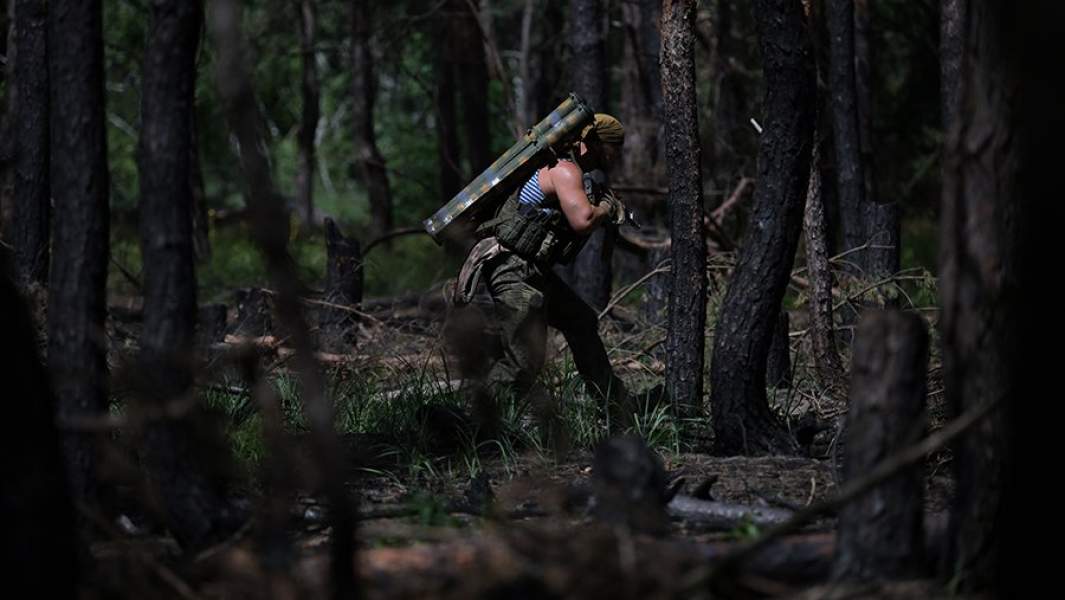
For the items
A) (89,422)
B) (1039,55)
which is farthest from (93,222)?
(1039,55)

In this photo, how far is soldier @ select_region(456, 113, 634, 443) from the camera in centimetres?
806

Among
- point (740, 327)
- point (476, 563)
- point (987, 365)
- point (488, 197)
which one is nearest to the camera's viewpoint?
point (476, 563)

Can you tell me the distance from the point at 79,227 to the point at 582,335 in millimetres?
3558

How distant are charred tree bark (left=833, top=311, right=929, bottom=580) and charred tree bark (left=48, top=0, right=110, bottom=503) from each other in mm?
2640

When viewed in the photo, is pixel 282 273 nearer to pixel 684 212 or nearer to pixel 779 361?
pixel 684 212

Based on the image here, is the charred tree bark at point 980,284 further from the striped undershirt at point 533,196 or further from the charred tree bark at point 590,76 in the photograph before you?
the charred tree bark at point 590,76

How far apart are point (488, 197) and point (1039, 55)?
4.40 m

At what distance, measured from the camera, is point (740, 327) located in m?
7.47

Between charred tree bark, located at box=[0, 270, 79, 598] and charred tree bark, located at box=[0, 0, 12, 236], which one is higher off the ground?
charred tree bark, located at box=[0, 0, 12, 236]

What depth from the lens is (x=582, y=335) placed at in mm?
8477

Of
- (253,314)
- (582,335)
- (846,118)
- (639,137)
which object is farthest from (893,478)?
(639,137)

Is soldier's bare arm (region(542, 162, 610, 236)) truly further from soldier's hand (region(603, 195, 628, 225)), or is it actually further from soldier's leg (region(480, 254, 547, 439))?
soldier's leg (region(480, 254, 547, 439))

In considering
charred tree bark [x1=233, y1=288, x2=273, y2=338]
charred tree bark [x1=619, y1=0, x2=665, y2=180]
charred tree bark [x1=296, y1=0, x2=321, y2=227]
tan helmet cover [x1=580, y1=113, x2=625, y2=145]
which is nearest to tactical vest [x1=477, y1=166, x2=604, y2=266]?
tan helmet cover [x1=580, y1=113, x2=625, y2=145]

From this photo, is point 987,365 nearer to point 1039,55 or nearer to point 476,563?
point 1039,55
